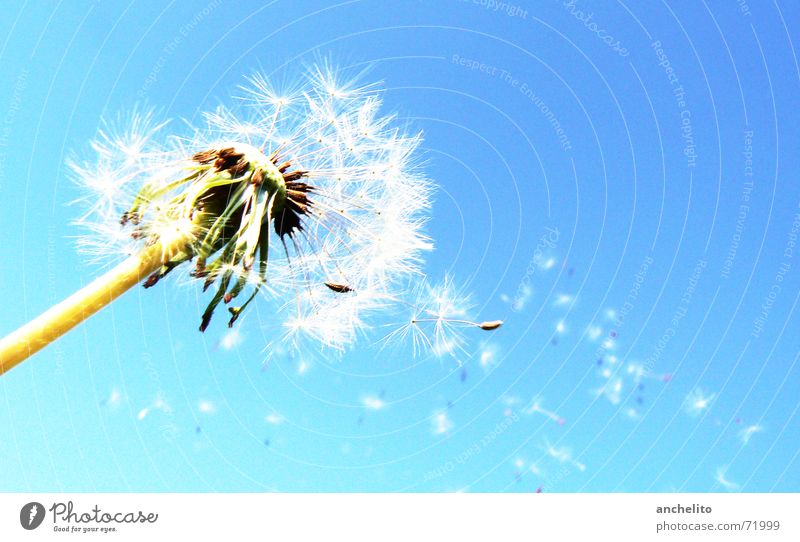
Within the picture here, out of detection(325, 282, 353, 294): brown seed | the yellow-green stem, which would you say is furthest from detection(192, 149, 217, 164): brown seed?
detection(325, 282, 353, 294): brown seed

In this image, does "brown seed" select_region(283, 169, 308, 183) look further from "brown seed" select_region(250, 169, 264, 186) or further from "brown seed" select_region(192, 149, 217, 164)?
"brown seed" select_region(192, 149, 217, 164)

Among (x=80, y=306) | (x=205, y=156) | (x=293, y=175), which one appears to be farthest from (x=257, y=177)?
(x=80, y=306)

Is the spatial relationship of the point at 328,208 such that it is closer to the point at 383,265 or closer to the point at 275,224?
the point at 275,224

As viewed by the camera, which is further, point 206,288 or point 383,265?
point 383,265

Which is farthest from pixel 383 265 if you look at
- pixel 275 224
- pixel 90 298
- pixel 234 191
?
pixel 90 298
